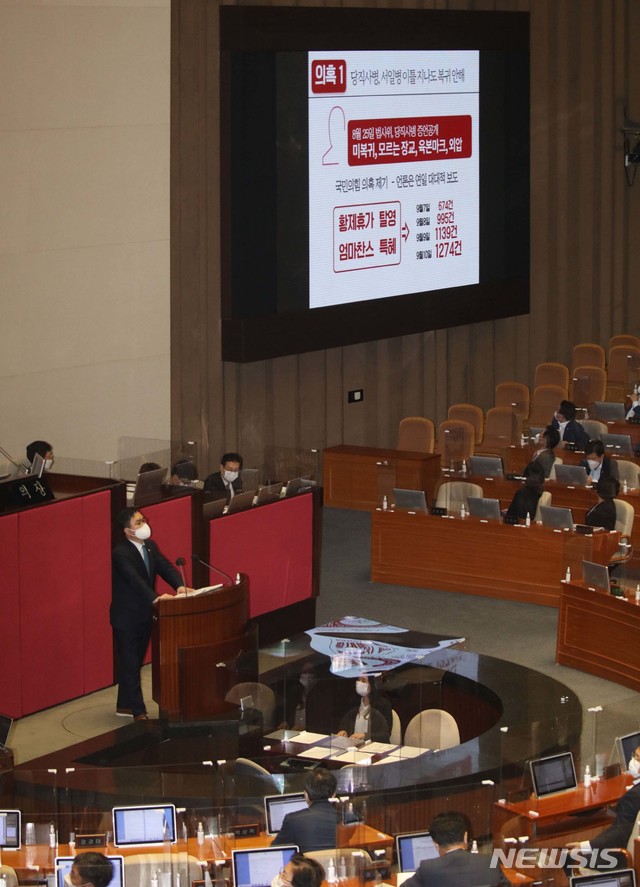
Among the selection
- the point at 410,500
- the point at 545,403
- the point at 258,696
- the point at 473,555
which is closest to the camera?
the point at 258,696

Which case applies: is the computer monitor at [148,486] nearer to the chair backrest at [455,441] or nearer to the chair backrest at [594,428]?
the chair backrest at [455,441]

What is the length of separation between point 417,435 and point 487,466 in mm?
1606

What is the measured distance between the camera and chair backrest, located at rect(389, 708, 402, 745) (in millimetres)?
8297

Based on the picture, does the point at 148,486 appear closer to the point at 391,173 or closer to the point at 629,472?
the point at 629,472

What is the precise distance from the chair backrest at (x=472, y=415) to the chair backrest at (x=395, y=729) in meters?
7.25

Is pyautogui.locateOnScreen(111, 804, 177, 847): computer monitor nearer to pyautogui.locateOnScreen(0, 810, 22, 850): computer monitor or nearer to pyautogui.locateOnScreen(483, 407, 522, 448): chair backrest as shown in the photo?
pyautogui.locateOnScreen(0, 810, 22, 850): computer monitor

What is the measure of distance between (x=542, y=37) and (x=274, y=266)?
605cm

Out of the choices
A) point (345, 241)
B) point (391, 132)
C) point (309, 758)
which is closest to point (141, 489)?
point (309, 758)

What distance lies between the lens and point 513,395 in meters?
16.3

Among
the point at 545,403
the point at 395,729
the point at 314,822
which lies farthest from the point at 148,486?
the point at 545,403

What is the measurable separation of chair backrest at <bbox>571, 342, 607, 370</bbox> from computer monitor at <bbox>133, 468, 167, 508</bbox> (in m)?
8.49

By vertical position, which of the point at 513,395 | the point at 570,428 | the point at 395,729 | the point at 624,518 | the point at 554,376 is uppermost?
the point at 554,376

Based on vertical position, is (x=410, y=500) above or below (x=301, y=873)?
Answer: above

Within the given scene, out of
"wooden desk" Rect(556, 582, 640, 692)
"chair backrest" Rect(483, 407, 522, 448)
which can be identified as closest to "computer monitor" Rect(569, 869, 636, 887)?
"wooden desk" Rect(556, 582, 640, 692)
